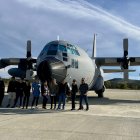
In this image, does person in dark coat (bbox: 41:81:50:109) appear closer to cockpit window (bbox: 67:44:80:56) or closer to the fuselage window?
the fuselage window

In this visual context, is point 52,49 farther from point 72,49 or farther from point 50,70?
point 50,70

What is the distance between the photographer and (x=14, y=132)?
33.2ft

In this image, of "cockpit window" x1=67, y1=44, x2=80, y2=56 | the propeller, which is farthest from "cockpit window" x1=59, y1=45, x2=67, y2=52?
the propeller

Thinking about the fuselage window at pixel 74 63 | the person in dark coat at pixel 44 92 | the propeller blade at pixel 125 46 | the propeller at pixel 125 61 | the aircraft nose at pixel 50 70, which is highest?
the propeller blade at pixel 125 46

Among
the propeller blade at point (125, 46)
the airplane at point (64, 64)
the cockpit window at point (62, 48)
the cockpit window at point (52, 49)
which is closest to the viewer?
the airplane at point (64, 64)

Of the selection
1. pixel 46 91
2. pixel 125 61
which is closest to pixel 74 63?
pixel 46 91

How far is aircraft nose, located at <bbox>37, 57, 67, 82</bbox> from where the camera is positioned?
18.6 metres

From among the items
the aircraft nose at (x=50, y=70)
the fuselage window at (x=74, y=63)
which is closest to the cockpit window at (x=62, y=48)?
the fuselage window at (x=74, y=63)

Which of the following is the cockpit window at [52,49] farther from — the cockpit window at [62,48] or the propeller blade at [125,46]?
the propeller blade at [125,46]

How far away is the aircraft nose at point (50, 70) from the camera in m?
18.6

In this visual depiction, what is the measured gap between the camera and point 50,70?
18.7m

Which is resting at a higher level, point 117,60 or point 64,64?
point 117,60

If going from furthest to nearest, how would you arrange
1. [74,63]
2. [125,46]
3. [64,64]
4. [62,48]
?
[125,46] < [74,63] < [62,48] < [64,64]

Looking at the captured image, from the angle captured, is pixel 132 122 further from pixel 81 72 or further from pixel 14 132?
pixel 81 72
